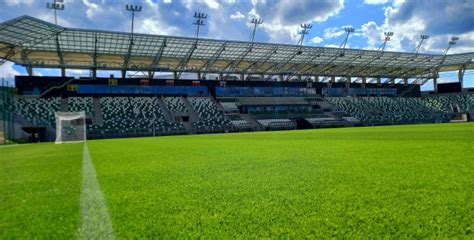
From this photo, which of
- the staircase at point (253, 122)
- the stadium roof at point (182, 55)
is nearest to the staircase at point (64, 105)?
the stadium roof at point (182, 55)

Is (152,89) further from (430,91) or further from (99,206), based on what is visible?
(430,91)

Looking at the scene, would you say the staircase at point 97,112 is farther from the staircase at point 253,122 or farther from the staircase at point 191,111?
the staircase at point 253,122

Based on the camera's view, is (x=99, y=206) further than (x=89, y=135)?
No

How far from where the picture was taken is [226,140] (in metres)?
19.7

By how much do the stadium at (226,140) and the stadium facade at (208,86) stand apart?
0.27m

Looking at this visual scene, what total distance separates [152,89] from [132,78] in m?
3.37

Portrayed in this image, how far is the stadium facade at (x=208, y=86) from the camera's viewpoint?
40.4 metres

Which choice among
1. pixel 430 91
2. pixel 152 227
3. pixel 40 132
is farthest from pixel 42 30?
pixel 430 91

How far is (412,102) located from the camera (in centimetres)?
7069

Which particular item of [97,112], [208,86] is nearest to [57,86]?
[97,112]

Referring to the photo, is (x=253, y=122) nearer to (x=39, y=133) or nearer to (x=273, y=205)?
(x=39, y=133)

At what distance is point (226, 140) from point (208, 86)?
1531 inches

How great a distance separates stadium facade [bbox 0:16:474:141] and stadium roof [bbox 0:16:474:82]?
161 mm

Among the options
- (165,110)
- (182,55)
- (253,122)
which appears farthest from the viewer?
(253,122)
